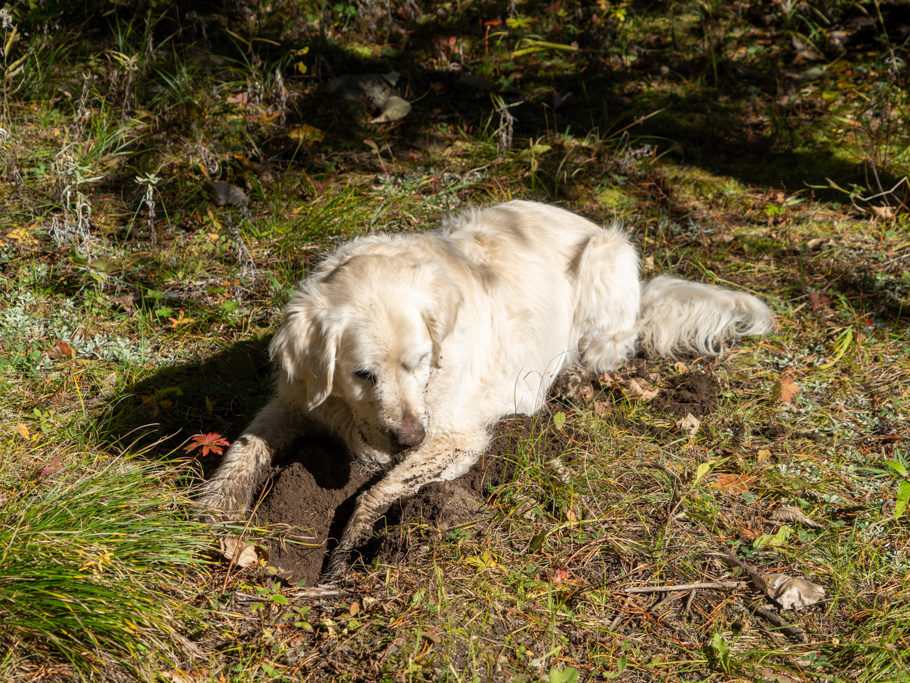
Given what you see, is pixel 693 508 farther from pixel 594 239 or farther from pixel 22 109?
pixel 22 109

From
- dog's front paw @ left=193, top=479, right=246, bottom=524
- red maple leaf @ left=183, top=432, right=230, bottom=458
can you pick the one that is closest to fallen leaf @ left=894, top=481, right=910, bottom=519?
dog's front paw @ left=193, top=479, right=246, bottom=524

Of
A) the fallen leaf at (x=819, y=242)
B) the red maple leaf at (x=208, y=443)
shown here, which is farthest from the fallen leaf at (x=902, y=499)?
the red maple leaf at (x=208, y=443)

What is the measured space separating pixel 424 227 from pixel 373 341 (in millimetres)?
2367

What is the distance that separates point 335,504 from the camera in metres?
3.45

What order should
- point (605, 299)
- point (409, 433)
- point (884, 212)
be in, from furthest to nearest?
point (884, 212) < point (605, 299) < point (409, 433)

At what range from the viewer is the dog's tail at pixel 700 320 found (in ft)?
15.3

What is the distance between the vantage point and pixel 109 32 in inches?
273

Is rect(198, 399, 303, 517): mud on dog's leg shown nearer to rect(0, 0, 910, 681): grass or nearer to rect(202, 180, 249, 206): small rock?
rect(0, 0, 910, 681): grass

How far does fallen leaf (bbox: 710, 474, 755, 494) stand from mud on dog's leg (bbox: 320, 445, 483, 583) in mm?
1252

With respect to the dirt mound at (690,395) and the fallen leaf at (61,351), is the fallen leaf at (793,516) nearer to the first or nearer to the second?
the dirt mound at (690,395)

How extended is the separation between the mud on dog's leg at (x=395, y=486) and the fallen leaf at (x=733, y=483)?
125cm

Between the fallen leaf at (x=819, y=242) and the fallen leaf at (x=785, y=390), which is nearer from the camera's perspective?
the fallen leaf at (x=785, y=390)

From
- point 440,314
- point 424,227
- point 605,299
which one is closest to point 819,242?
point 605,299

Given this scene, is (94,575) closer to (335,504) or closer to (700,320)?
(335,504)
